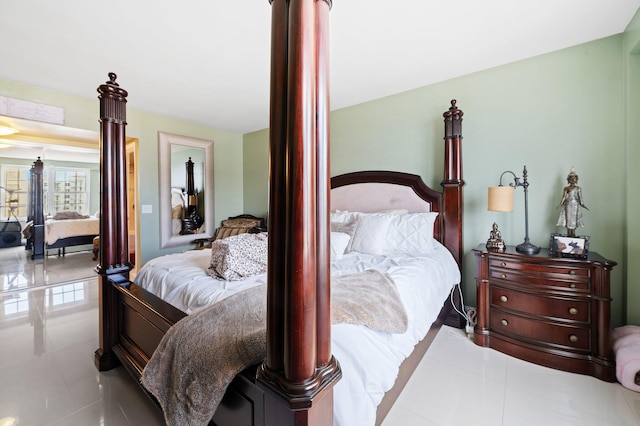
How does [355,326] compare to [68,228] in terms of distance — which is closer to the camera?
[355,326]

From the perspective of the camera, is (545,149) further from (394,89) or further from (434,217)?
(394,89)

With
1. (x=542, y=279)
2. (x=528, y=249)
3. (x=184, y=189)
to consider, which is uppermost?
(x=184, y=189)

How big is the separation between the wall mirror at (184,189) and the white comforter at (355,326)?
7.40 ft

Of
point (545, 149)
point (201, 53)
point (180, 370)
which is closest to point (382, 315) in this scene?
point (180, 370)

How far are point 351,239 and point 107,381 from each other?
2110 mm

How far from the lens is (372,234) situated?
2.54 m

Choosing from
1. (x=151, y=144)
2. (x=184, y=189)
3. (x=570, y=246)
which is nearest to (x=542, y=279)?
(x=570, y=246)

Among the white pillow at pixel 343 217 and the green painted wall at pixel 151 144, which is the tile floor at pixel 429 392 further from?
the green painted wall at pixel 151 144

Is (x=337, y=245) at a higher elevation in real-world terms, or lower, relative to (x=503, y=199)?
lower

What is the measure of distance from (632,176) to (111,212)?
12.4 feet

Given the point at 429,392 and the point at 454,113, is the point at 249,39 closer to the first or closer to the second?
the point at 454,113

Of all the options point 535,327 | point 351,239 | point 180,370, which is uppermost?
point 351,239

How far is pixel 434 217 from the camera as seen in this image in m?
2.67

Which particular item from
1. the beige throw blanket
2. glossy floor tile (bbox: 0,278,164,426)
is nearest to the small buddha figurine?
the beige throw blanket
